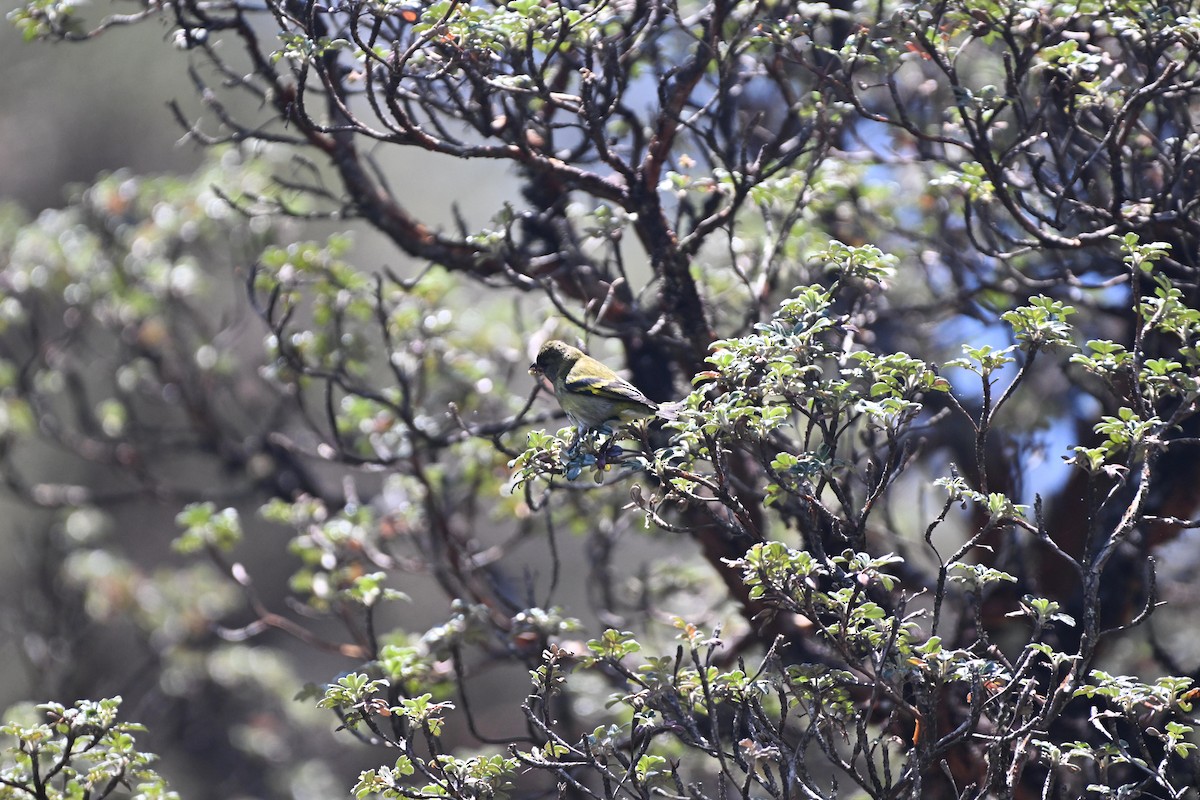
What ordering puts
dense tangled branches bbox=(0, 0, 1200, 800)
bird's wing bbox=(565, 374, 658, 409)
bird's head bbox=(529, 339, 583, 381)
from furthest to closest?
1. bird's head bbox=(529, 339, 583, 381)
2. bird's wing bbox=(565, 374, 658, 409)
3. dense tangled branches bbox=(0, 0, 1200, 800)

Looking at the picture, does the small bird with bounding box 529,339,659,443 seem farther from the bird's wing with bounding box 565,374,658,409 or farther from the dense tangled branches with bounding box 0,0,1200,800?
the dense tangled branches with bounding box 0,0,1200,800

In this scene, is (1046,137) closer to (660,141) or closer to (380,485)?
(660,141)

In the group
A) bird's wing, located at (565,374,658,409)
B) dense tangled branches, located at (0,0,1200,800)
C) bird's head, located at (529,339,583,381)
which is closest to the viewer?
dense tangled branches, located at (0,0,1200,800)

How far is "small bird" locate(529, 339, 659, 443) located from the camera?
370 centimetres

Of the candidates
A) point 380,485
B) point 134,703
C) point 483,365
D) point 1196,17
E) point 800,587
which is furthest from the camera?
point 380,485

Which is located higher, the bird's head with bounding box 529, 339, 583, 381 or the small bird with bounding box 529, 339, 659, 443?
the bird's head with bounding box 529, 339, 583, 381

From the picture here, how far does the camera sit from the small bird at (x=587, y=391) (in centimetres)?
370

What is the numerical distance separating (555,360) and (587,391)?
1.66 ft

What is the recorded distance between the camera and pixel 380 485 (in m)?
13.2

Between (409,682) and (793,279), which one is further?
(793,279)

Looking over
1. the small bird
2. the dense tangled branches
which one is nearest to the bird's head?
the small bird

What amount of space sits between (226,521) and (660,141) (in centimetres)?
255

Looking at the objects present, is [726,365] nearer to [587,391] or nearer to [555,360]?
[587,391]

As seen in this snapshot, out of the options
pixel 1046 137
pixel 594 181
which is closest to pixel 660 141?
pixel 594 181
